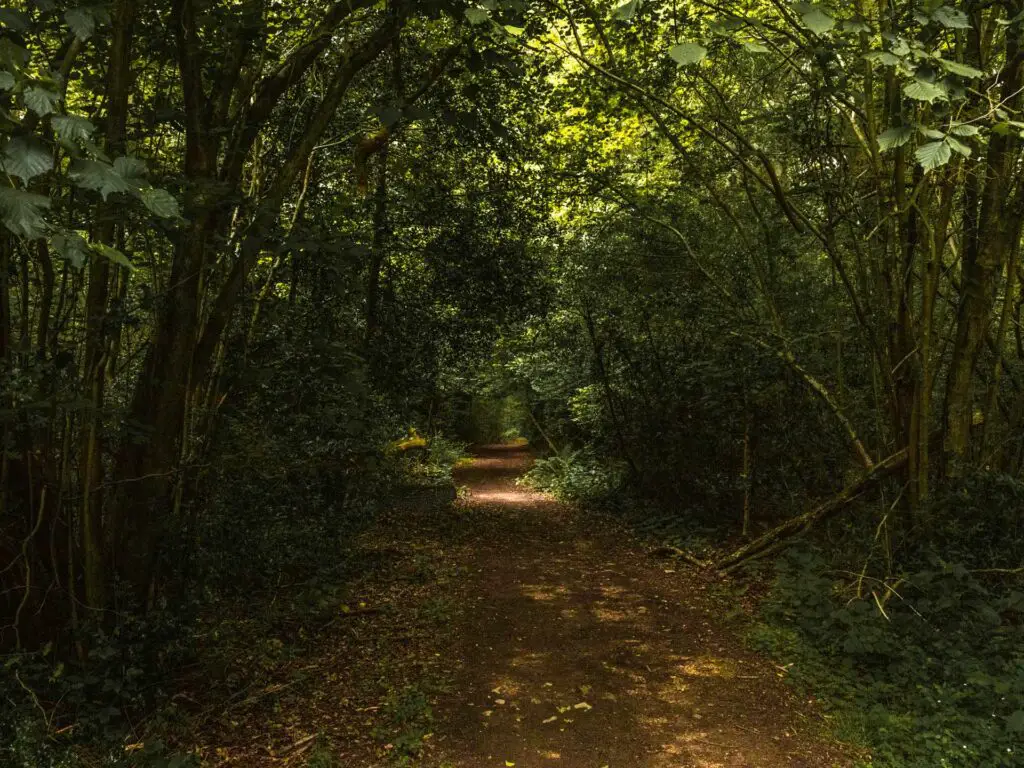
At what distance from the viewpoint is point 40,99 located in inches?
74.3

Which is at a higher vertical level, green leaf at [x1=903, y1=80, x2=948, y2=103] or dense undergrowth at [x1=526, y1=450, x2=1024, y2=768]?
green leaf at [x1=903, y1=80, x2=948, y2=103]

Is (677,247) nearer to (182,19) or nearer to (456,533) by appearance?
(456,533)

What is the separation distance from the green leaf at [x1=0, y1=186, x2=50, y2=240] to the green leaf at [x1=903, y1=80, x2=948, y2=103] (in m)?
3.03

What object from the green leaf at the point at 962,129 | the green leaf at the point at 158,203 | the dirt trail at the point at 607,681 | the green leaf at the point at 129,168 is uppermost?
the green leaf at the point at 962,129

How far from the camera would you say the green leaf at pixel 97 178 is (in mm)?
1897

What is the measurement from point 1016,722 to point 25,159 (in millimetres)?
5088

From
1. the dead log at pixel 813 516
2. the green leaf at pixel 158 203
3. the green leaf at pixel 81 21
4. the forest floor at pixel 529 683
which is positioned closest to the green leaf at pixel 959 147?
the green leaf at pixel 158 203

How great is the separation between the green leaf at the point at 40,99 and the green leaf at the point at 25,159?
3.8 inches

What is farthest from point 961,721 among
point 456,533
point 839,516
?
point 456,533

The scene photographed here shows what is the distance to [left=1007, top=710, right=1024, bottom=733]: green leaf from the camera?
12.6ft

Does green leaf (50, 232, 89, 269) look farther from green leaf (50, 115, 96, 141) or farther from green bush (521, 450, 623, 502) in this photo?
green bush (521, 450, 623, 502)

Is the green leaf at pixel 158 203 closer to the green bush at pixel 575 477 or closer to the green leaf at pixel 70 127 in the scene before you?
the green leaf at pixel 70 127

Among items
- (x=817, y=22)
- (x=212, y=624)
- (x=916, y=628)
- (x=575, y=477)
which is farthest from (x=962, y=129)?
(x=575, y=477)

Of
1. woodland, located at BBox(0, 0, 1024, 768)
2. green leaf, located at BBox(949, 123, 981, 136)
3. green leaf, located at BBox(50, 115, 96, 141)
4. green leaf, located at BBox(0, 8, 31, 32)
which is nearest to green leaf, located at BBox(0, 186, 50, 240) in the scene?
woodland, located at BBox(0, 0, 1024, 768)
